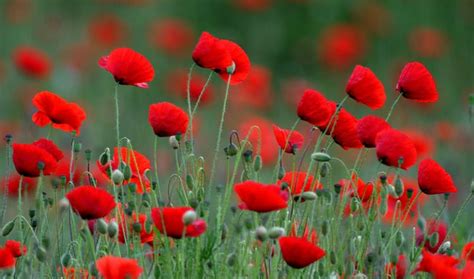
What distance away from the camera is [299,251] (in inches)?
79.6

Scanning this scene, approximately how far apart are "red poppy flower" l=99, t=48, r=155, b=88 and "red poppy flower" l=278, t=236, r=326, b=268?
53 cm

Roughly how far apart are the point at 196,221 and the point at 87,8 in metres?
6.34

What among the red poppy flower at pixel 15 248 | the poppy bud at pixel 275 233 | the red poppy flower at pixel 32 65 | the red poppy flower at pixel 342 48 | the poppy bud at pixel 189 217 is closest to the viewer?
the poppy bud at pixel 189 217

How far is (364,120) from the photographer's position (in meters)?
2.34

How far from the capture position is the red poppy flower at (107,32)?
22.4 feet

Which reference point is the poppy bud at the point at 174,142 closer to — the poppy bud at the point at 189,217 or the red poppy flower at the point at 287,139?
the red poppy flower at the point at 287,139

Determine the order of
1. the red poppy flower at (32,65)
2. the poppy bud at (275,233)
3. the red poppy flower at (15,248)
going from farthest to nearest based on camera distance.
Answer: the red poppy flower at (32,65), the red poppy flower at (15,248), the poppy bud at (275,233)

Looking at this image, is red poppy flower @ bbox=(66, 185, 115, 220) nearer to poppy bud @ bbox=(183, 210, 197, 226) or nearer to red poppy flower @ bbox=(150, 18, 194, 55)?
poppy bud @ bbox=(183, 210, 197, 226)

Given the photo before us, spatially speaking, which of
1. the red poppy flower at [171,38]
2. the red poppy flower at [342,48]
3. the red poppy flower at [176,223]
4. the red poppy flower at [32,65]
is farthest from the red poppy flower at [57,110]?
the red poppy flower at [342,48]

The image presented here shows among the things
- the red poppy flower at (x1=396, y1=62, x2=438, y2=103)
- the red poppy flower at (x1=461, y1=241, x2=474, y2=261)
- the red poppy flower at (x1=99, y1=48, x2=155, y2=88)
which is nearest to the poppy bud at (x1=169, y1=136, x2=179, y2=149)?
the red poppy flower at (x1=99, y1=48, x2=155, y2=88)

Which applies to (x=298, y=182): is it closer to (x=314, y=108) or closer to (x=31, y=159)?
(x=314, y=108)

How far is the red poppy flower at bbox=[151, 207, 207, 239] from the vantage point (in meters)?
2.02

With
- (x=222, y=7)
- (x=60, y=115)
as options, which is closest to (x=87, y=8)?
(x=222, y=7)

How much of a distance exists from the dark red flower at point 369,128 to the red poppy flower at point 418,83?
13 cm
